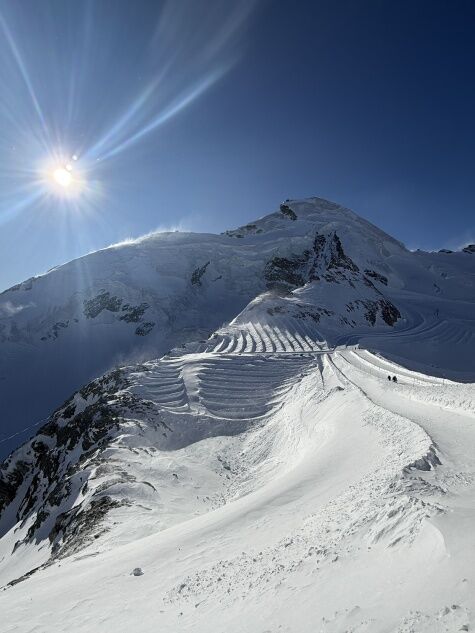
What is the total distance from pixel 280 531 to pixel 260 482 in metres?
10.9

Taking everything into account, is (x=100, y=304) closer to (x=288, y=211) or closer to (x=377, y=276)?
(x=377, y=276)

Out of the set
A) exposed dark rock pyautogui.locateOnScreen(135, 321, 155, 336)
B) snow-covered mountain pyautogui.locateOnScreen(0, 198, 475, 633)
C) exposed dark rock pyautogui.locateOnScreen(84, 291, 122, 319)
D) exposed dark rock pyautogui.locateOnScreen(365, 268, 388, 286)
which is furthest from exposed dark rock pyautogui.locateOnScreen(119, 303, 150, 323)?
exposed dark rock pyautogui.locateOnScreen(365, 268, 388, 286)

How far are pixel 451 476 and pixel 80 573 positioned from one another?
10.4 meters

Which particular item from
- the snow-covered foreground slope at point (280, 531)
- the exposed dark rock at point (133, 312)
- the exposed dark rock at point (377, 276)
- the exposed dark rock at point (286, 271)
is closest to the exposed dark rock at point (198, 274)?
the exposed dark rock at point (133, 312)

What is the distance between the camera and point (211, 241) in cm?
13088

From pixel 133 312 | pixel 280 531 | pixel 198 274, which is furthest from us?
pixel 198 274

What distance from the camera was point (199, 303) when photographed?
342 ft

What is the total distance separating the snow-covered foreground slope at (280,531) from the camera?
6199mm

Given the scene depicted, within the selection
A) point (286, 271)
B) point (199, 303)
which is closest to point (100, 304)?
point (199, 303)

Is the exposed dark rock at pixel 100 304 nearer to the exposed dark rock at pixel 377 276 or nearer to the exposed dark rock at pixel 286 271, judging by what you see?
the exposed dark rock at pixel 286 271

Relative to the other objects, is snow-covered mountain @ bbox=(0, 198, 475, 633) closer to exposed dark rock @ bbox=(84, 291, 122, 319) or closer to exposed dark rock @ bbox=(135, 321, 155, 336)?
exposed dark rock @ bbox=(135, 321, 155, 336)

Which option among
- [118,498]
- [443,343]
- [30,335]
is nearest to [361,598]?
[118,498]

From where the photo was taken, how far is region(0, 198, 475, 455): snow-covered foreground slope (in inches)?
2734

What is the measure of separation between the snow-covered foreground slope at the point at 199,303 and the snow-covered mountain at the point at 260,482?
3.41ft
